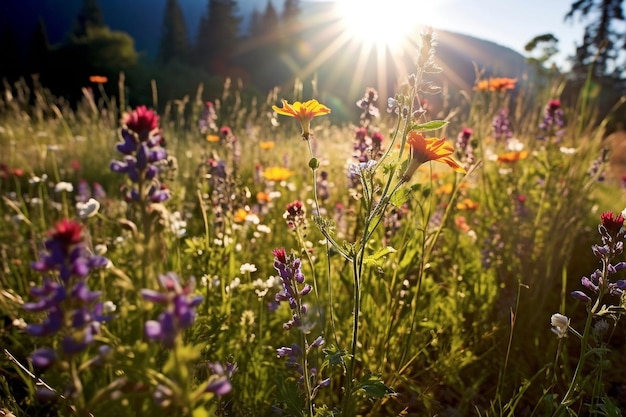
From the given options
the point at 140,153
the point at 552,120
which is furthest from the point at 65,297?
the point at 552,120

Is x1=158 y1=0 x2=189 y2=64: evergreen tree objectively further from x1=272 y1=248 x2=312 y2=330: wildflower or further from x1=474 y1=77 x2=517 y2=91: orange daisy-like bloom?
x1=272 y1=248 x2=312 y2=330: wildflower

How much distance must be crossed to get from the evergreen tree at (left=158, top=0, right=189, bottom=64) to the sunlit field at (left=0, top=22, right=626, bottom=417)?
39.1 meters

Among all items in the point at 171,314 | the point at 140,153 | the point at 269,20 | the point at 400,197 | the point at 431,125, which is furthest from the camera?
the point at 269,20

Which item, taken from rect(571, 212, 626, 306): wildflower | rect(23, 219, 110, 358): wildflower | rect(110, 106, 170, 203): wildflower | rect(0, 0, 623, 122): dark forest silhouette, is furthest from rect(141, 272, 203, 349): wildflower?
rect(0, 0, 623, 122): dark forest silhouette

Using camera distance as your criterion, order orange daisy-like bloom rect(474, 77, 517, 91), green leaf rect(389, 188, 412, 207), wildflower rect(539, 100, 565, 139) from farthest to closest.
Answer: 1. orange daisy-like bloom rect(474, 77, 517, 91)
2. wildflower rect(539, 100, 565, 139)
3. green leaf rect(389, 188, 412, 207)

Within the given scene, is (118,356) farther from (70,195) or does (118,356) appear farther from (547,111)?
(70,195)

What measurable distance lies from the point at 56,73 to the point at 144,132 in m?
30.8

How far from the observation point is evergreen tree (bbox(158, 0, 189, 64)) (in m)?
39.3

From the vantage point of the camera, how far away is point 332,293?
2340 millimetres

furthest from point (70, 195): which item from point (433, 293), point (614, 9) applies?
point (614, 9)

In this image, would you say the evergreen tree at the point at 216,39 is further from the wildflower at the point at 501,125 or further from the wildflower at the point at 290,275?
the wildflower at the point at 290,275

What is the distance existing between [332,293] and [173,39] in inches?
1658

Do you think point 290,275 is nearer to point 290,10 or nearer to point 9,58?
point 9,58

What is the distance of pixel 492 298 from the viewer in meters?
2.45
